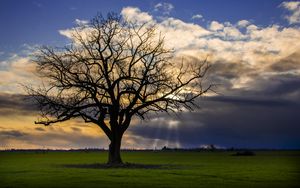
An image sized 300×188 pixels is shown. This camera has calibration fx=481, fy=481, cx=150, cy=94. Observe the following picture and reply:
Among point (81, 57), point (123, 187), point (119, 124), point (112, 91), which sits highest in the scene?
point (81, 57)

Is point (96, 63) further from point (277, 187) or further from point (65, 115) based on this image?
point (277, 187)

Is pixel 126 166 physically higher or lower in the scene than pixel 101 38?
lower

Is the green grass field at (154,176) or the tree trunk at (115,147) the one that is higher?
the tree trunk at (115,147)

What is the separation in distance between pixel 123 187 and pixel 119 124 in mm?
27613

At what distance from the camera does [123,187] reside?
25219mm

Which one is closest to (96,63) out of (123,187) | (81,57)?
(81,57)

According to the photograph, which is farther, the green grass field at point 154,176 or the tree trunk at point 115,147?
the tree trunk at point 115,147

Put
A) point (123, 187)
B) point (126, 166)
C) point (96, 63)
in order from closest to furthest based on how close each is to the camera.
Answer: point (123, 187)
point (126, 166)
point (96, 63)

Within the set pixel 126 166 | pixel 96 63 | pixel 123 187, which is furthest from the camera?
pixel 96 63

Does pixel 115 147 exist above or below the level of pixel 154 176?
above

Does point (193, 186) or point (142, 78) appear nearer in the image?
point (193, 186)

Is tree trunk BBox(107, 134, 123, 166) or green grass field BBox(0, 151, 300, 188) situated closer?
green grass field BBox(0, 151, 300, 188)

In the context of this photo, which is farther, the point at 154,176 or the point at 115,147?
the point at 115,147

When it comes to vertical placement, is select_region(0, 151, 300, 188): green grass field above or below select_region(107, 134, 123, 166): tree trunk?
below
